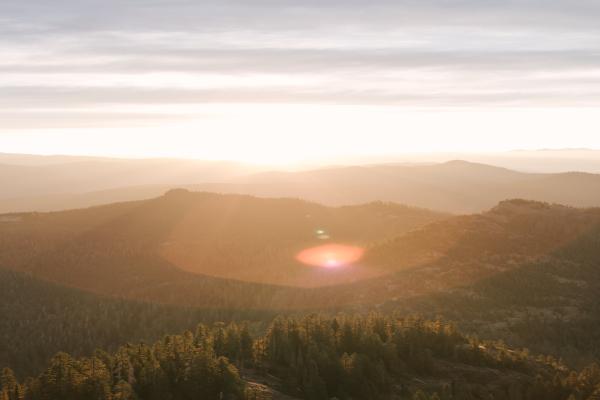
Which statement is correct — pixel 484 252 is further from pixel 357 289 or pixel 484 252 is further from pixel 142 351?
pixel 142 351

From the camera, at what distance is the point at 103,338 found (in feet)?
431

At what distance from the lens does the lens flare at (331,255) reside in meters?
166

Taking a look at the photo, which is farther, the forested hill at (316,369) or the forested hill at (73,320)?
the forested hill at (73,320)

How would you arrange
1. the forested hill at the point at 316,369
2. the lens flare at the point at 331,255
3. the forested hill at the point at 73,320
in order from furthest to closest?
1. the lens flare at the point at 331,255
2. the forested hill at the point at 73,320
3. the forested hill at the point at 316,369

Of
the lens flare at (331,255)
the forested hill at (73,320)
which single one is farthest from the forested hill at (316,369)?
the lens flare at (331,255)

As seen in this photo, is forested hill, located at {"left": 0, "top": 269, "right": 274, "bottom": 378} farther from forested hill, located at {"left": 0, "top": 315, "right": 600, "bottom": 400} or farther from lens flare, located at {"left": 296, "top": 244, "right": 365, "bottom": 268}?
forested hill, located at {"left": 0, "top": 315, "right": 600, "bottom": 400}

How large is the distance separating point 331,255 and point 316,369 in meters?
119

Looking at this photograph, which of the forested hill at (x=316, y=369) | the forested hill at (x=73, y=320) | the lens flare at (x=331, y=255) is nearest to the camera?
the forested hill at (x=316, y=369)

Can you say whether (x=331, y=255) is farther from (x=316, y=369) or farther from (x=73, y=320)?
(x=316, y=369)

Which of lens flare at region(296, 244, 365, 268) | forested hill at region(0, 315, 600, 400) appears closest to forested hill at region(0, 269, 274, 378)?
lens flare at region(296, 244, 365, 268)

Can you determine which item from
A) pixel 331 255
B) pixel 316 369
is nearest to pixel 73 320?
pixel 331 255

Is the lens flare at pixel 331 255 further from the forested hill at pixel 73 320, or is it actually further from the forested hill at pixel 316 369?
the forested hill at pixel 316 369

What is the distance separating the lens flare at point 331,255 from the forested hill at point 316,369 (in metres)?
80.1

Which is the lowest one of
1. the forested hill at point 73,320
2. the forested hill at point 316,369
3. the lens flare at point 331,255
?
the forested hill at point 73,320
